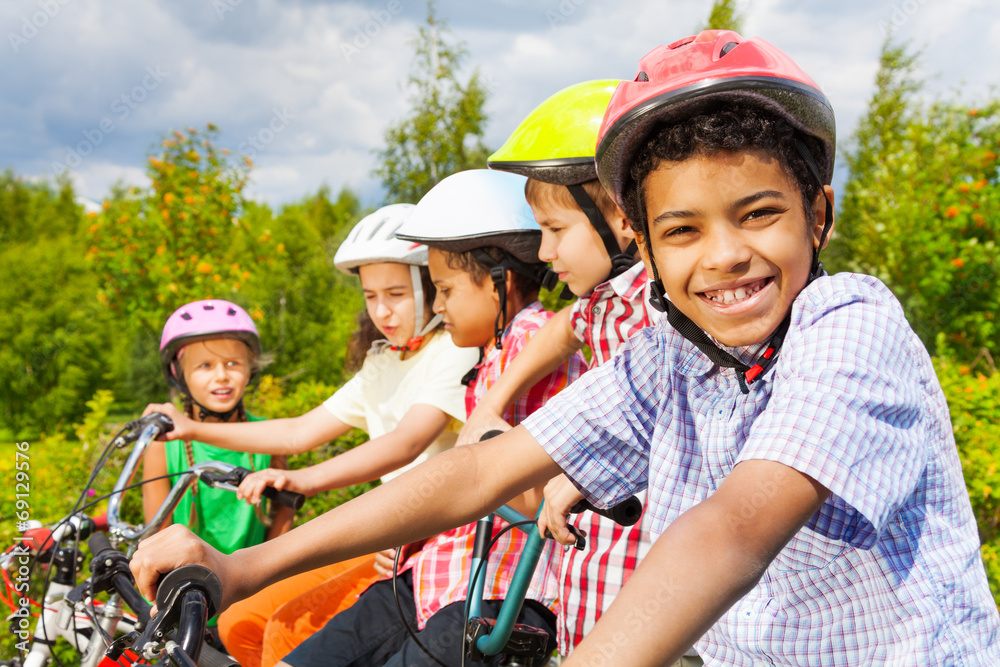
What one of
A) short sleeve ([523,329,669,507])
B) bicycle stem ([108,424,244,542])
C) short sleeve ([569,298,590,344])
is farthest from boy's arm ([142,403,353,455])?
short sleeve ([523,329,669,507])

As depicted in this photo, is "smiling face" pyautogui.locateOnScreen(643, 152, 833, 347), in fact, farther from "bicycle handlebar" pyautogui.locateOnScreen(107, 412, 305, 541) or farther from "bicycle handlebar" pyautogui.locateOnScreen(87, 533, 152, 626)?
"bicycle handlebar" pyautogui.locateOnScreen(87, 533, 152, 626)

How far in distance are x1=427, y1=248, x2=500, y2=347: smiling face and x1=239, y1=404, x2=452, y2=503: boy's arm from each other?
1.13 ft

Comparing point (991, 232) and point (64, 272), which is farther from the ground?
point (64, 272)

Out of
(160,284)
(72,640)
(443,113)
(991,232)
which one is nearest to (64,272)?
(160,284)

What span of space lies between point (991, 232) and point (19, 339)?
13297 mm

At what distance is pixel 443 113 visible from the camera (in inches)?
442

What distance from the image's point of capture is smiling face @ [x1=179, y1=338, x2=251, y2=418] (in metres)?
3.64

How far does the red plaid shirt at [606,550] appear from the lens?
6.95 ft

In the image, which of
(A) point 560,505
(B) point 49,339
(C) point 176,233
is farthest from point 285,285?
(A) point 560,505

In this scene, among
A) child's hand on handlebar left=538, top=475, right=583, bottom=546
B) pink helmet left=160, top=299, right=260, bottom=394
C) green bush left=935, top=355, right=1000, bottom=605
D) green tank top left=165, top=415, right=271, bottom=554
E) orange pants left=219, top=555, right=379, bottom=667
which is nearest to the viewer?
child's hand on handlebar left=538, top=475, right=583, bottom=546

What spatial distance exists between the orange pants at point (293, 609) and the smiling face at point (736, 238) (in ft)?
6.61

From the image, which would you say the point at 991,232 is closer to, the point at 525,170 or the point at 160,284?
the point at 525,170

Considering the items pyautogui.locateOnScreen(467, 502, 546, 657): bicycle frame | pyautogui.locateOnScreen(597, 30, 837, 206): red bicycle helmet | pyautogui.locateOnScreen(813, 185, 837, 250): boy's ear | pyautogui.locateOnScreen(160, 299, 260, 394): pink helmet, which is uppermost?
pyautogui.locateOnScreen(597, 30, 837, 206): red bicycle helmet

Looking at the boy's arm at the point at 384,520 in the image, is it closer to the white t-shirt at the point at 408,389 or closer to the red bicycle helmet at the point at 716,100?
the red bicycle helmet at the point at 716,100
